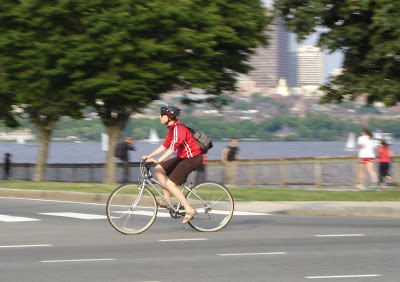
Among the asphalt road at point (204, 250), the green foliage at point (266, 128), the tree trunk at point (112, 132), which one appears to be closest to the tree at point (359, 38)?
the asphalt road at point (204, 250)

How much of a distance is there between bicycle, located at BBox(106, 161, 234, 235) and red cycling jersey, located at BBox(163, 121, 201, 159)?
0.48 meters

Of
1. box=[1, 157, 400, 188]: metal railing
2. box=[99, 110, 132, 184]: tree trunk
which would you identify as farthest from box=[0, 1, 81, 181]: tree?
box=[1, 157, 400, 188]: metal railing

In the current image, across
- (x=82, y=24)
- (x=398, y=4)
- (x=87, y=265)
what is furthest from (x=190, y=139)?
(x=82, y=24)

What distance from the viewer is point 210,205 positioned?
10.8 meters

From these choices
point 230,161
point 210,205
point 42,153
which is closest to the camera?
point 210,205

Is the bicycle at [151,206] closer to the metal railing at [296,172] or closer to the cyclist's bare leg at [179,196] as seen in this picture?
the cyclist's bare leg at [179,196]

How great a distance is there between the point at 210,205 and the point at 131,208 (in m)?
1.15

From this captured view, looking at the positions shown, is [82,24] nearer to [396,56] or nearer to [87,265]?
[396,56]

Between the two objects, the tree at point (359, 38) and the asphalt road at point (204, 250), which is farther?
the tree at point (359, 38)

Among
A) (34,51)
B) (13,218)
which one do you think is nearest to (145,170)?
(13,218)

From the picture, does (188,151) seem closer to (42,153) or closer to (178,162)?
(178,162)

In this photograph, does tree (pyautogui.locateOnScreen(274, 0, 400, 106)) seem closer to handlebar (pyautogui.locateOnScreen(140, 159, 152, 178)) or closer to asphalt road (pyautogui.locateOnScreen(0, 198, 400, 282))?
asphalt road (pyautogui.locateOnScreen(0, 198, 400, 282))

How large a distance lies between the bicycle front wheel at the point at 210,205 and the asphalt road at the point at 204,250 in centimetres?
17

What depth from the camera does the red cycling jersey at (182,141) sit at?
33.6ft
